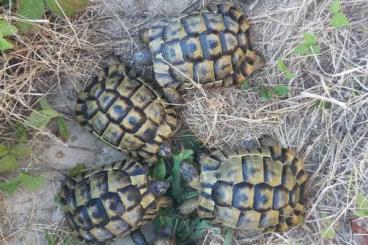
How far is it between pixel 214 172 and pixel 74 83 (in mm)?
1078

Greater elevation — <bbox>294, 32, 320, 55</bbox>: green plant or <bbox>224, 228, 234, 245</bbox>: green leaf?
<bbox>294, 32, 320, 55</bbox>: green plant

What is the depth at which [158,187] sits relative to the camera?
3551mm

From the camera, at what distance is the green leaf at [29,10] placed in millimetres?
3309

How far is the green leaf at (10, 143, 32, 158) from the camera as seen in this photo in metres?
3.57

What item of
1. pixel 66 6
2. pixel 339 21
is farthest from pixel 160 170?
pixel 339 21

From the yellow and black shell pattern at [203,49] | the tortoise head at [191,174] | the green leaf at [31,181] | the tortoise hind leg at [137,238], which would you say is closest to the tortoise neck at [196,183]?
the tortoise head at [191,174]

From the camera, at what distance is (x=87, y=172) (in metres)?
3.63

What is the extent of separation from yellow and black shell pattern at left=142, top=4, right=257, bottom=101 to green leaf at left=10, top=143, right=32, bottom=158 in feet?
3.06

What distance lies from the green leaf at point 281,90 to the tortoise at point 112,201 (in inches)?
35.0

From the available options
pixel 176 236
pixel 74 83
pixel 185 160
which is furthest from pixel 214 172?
pixel 74 83

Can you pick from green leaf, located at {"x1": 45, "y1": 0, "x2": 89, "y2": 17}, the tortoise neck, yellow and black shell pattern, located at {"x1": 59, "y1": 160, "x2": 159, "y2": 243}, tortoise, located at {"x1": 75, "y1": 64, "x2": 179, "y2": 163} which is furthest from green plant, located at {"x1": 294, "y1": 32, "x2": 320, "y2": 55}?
green leaf, located at {"x1": 45, "y1": 0, "x2": 89, "y2": 17}

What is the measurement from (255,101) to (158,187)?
81 cm

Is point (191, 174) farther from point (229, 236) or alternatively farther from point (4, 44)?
point (4, 44)

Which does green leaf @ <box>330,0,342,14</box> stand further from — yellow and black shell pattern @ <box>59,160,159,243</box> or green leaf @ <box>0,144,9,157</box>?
green leaf @ <box>0,144,9,157</box>
